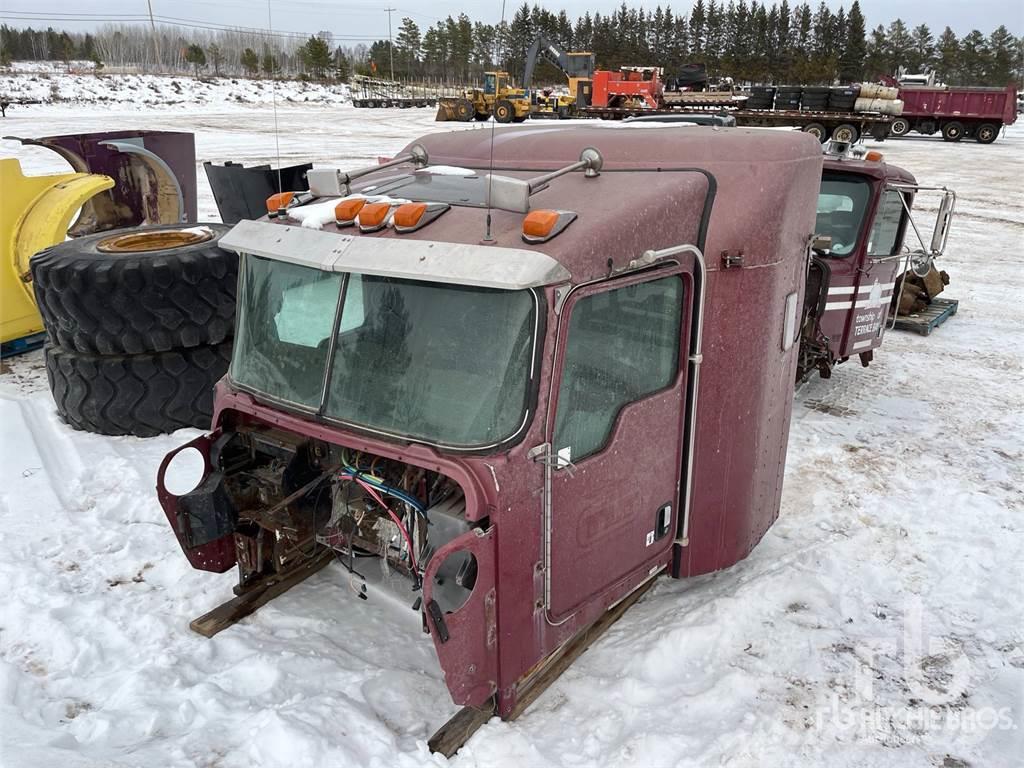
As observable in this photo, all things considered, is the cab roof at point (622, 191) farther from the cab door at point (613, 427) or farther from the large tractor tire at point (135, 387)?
the large tractor tire at point (135, 387)

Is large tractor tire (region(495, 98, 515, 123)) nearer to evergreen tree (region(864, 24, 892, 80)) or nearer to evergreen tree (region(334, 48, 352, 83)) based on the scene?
evergreen tree (region(334, 48, 352, 83))

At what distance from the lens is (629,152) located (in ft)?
12.7

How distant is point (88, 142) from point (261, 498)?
20.4ft

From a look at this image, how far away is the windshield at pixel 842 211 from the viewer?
7504mm

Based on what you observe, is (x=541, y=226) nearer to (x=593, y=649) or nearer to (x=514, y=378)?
(x=514, y=378)

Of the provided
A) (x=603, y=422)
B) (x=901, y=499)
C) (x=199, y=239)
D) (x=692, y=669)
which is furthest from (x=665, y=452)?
(x=199, y=239)

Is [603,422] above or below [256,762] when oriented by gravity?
above

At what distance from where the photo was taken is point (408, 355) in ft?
10.7

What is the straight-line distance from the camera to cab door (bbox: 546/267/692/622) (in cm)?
327

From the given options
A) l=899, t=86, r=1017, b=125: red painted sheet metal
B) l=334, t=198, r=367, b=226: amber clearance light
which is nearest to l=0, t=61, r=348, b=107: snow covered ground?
l=899, t=86, r=1017, b=125: red painted sheet metal

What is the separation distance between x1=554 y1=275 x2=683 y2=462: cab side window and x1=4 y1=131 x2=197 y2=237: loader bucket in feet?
23.3

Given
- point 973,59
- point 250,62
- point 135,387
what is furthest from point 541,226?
point 973,59

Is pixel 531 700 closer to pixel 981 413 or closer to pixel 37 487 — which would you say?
pixel 37 487

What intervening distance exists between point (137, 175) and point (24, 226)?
1.75 metres
